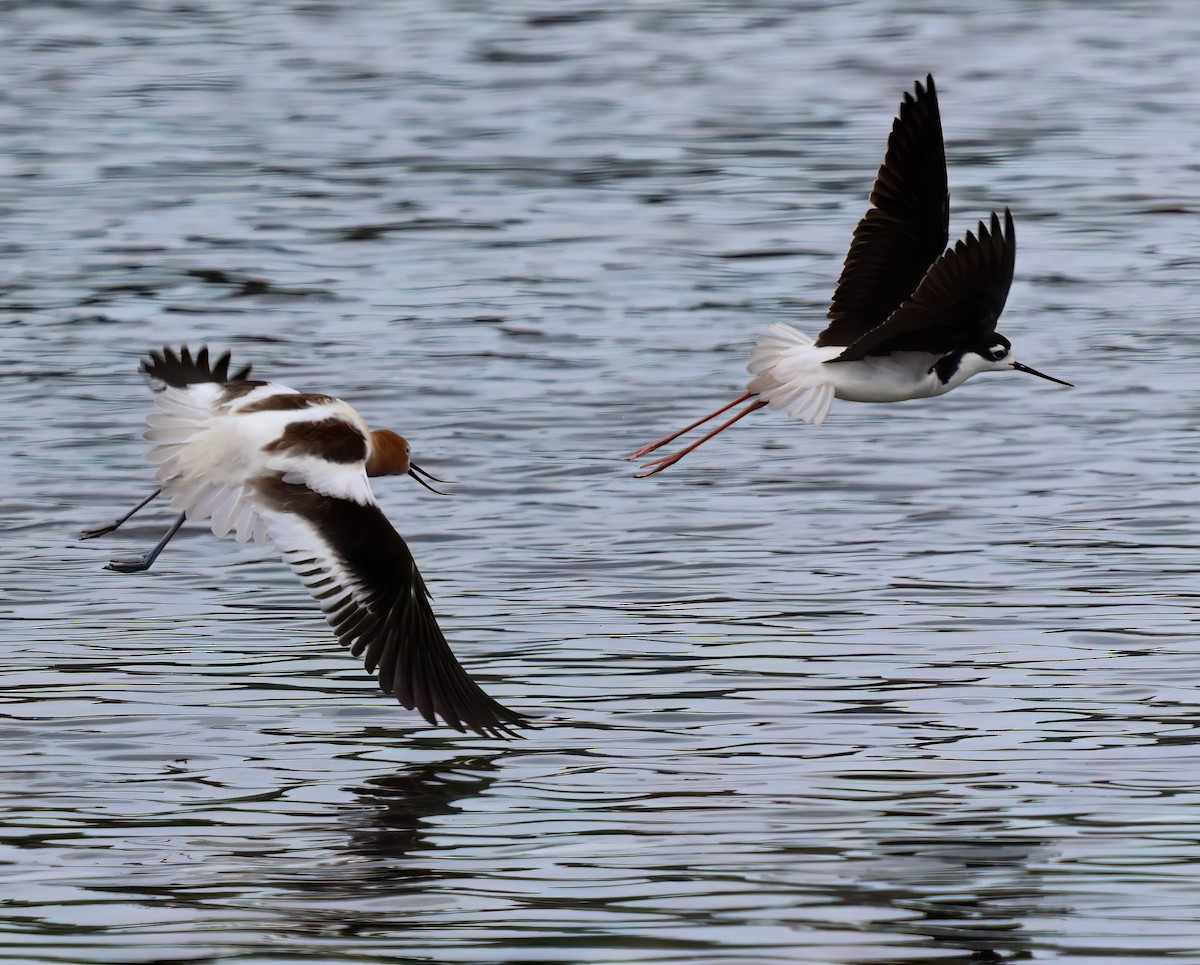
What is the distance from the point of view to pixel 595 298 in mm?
15281

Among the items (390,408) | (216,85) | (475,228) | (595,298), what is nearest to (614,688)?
(390,408)

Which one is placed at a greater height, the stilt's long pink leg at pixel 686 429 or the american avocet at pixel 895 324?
the american avocet at pixel 895 324

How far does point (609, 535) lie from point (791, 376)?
1.40 m

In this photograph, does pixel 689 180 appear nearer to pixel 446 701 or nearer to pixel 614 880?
pixel 446 701

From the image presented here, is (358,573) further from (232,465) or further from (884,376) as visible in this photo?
(884,376)

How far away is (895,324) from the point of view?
9414mm

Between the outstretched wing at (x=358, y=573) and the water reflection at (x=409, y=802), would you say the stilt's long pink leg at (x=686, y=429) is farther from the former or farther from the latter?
the water reflection at (x=409, y=802)

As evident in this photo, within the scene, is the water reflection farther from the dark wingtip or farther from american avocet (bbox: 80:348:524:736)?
the dark wingtip

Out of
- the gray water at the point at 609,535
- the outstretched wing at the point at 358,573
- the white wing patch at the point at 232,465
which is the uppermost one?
the white wing patch at the point at 232,465

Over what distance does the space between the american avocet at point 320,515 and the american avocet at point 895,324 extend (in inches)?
77.5

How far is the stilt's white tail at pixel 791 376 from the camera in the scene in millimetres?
9578

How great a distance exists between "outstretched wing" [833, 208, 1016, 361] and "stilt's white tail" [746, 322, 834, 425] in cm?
Result: 14

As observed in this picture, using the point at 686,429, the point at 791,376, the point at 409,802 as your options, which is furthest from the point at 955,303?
the point at 409,802

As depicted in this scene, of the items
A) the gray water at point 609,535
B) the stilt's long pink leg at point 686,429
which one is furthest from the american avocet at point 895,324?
the gray water at point 609,535
